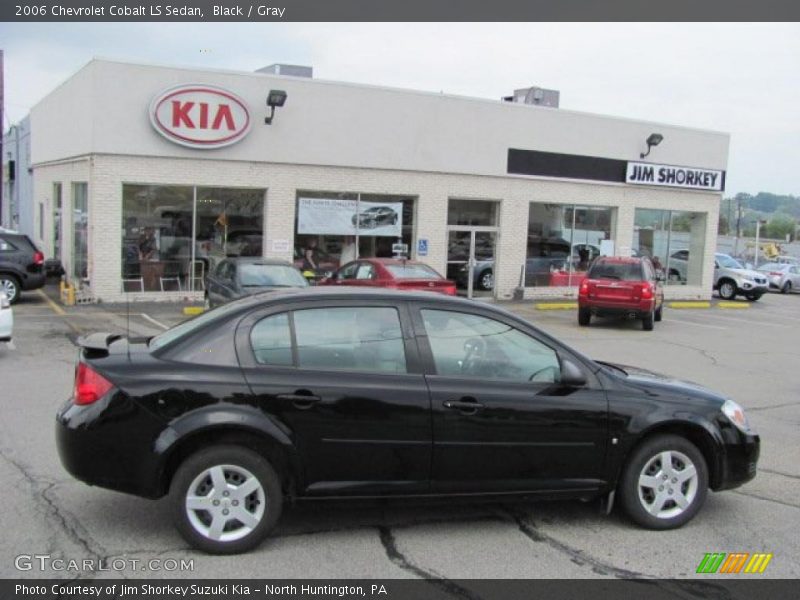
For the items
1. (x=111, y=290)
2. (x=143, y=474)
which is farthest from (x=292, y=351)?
(x=111, y=290)

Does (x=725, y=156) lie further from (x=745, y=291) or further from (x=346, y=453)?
(x=346, y=453)

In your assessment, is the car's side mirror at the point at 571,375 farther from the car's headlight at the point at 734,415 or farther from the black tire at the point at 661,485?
the car's headlight at the point at 734,415

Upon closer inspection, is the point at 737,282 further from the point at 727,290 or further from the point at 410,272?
the point at 410,272

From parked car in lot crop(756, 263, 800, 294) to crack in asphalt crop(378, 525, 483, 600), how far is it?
36.5 m

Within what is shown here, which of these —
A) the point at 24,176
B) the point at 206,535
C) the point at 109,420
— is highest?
the point at 24,176

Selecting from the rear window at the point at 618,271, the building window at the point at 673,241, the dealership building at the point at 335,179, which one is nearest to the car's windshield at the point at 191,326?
the dealership building at the point at 335,179

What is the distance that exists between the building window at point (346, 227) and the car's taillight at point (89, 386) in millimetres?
15797

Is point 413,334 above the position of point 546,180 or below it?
below

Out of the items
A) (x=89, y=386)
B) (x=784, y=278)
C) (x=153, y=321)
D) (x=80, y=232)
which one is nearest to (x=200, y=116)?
(x=80, y=232)

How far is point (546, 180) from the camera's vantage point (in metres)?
23.7

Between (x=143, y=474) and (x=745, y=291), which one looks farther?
(x=745, y=291)

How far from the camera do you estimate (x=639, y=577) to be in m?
4.50

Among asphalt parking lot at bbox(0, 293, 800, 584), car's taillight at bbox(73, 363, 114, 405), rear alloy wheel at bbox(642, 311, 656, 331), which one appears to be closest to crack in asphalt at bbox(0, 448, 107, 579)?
asphalt parking lot at bbox(0, 293, 800, 584)

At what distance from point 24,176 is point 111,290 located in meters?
17.8
